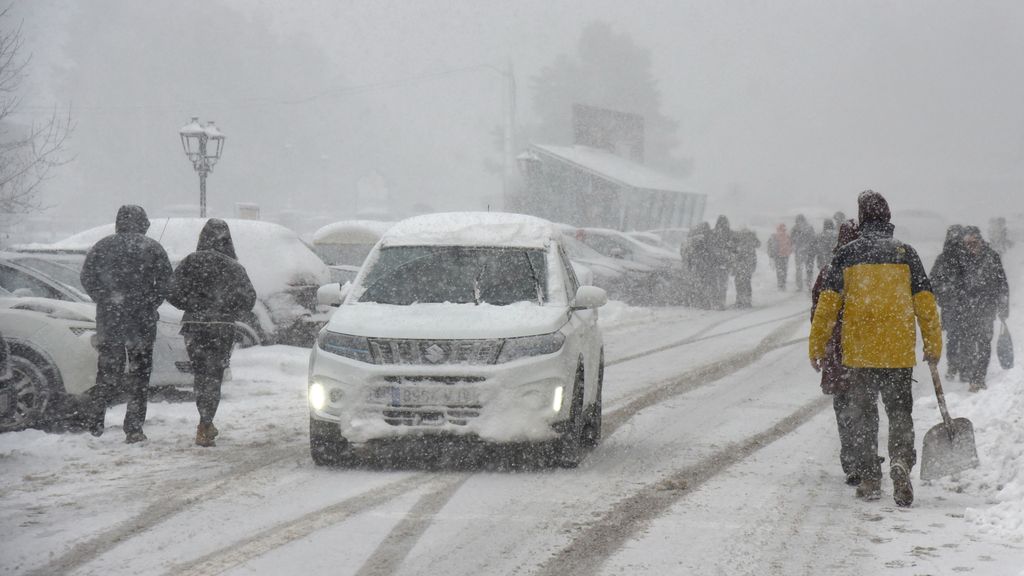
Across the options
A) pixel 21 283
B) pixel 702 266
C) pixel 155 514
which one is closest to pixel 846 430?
pixel 155 514

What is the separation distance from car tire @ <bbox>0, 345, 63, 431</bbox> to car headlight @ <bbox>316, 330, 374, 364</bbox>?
2637mm

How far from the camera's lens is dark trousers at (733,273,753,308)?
2497cm

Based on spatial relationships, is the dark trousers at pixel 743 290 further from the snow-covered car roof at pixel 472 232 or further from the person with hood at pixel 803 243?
the snow-covered car roof at pixel 472 232

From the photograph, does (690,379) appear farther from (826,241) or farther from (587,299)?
(826,241)

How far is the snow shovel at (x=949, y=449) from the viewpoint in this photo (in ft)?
22.7

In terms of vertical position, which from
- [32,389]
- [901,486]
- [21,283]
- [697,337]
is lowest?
[697,337]

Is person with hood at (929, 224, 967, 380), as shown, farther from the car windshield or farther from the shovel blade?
the shovel blade

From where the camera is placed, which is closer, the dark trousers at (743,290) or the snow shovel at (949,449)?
the snow shovel at (949,449)

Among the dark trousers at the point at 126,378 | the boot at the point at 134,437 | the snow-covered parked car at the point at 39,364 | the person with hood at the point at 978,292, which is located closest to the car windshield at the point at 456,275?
the dark trousers at the point at 126,378

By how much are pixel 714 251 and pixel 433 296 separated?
16.6 metres

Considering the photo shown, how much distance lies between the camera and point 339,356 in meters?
7.74

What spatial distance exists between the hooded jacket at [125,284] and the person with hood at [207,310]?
192mm

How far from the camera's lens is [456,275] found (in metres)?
8.56

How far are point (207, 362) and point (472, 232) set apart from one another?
2204 millimetres
